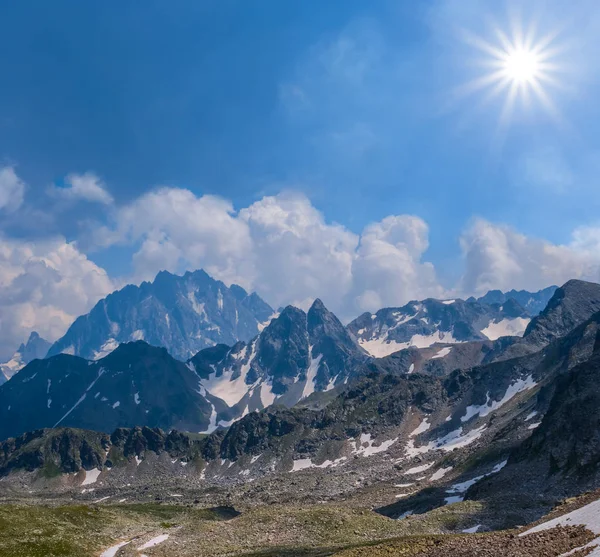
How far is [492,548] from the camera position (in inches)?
1375

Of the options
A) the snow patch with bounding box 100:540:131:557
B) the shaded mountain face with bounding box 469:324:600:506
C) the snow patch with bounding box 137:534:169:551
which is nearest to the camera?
the snow patch with bounding box 100:540:131:557

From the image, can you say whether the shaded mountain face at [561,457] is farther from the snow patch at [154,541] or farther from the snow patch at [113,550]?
the snow patch at [113,550]

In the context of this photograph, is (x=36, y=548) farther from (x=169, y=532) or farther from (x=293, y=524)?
(x=293, y=524)

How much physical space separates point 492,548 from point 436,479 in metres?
170

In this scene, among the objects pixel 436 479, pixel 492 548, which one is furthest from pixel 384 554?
pixel 436 479

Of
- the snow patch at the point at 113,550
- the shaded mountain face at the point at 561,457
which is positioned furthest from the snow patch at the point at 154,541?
the shaded mountain face at the point at 561,457

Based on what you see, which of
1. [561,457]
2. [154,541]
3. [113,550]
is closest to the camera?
[113,550]

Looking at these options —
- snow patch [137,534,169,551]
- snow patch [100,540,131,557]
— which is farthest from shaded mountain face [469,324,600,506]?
snow patch [100,540,131,557]

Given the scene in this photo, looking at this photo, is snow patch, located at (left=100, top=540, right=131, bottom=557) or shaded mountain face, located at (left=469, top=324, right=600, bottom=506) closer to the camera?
snow patch, located at (left=100, top=540, right=131, bottom=557)

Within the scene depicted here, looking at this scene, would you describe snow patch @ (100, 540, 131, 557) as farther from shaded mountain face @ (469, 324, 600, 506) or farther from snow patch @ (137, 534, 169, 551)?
shaded mountain face @ (469, 324, 600, 506)

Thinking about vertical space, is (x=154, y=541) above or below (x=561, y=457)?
above

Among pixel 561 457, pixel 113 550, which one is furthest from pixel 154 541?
pixel 561 457

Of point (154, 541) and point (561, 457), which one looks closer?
point (154, 541)

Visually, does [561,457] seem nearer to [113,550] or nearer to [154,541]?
[154,541]
